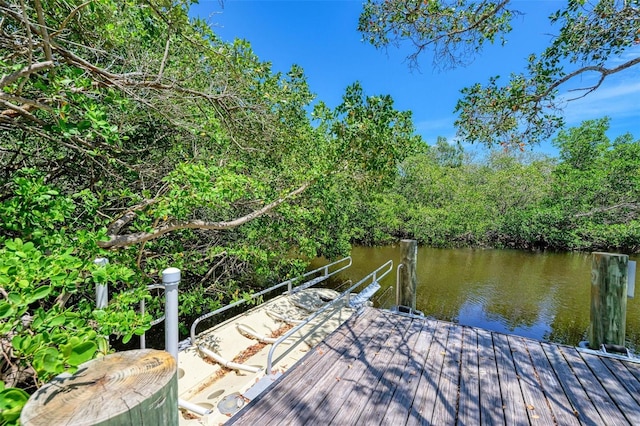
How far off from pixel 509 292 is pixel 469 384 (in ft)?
29.0

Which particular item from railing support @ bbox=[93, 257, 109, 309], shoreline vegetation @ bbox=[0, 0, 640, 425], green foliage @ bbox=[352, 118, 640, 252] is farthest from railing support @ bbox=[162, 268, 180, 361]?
green foliage @ bbox=[352, 118, 640, 252]

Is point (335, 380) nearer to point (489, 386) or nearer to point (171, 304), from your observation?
point (489, 386)

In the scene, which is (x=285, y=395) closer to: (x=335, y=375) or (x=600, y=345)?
(x=335, y=375)

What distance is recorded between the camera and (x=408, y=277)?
16.6 feet

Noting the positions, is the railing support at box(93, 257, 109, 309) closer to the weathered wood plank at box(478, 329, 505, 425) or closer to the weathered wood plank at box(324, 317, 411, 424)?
the weathered wood plank at box(324, 317, 411, 424)

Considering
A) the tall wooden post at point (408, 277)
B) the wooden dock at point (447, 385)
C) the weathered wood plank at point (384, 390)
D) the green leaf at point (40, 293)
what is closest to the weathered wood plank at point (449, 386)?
the wooden dock at point (447, 385)

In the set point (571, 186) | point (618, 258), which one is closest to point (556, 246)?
point (571, 186)

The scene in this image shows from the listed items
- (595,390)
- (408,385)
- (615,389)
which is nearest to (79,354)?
(408,385)

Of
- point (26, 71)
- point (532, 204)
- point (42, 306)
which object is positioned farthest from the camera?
point (532, 204)

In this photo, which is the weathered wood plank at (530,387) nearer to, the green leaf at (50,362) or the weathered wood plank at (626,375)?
the weathered wood plank at (626,375)

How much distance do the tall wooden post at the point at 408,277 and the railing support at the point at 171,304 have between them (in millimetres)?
3919

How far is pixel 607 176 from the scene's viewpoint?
14680 mm

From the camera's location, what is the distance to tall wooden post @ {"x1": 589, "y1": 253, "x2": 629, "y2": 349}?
3412 mm

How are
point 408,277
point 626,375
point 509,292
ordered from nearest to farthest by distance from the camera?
point 626,375, point 408,277, point 509,292
